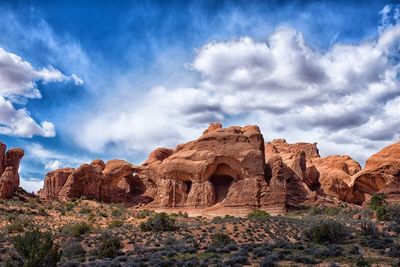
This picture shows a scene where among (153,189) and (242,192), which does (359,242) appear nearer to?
(242,192)

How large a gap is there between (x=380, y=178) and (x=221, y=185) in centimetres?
2484

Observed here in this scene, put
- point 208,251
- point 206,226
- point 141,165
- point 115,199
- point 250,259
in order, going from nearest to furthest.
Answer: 1. point 250,259
2. point 208,251
3. point 206,226
4. point 115,199
5. point 141,165

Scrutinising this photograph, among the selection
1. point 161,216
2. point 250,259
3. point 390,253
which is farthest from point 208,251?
point 161,216

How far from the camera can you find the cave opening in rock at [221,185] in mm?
48594

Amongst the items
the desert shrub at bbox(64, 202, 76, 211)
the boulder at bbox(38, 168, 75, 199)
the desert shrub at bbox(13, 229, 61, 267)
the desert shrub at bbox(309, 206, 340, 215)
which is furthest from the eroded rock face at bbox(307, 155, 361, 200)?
the desert shrub at bbox(13, 229, 61, 267)

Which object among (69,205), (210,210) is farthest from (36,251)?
(69,205)

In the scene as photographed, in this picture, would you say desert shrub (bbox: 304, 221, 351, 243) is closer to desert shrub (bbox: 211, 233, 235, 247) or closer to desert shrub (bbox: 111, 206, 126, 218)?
desert shrub (bbox: 211, 233, 235, 247)

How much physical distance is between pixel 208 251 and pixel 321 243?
6581mm

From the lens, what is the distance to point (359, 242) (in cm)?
2339

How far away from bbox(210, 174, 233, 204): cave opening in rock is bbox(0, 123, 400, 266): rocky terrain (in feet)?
0.38

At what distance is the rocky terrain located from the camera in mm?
19641

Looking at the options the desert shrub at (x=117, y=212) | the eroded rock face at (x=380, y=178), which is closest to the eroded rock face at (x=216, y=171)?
the desert shrub at (x=117, y=212)

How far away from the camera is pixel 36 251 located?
701 inches

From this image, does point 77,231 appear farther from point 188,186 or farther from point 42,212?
point 188,186
